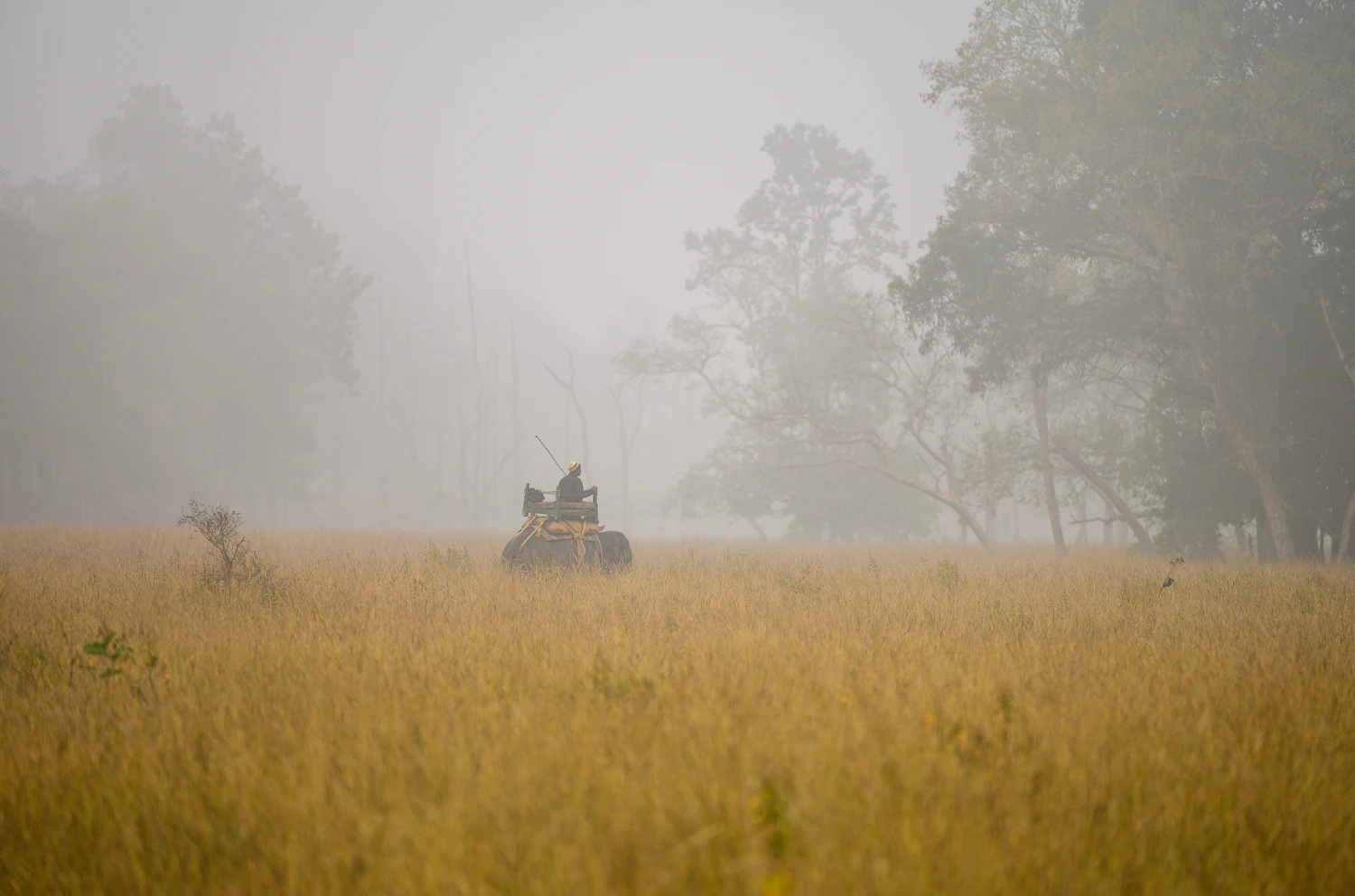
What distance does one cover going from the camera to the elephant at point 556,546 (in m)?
10.5

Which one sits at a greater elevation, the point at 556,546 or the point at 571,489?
the point at 571,489

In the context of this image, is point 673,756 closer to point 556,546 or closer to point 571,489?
point 556,546

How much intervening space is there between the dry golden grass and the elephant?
156 inches

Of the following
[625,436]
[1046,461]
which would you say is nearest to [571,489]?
[1046,461]

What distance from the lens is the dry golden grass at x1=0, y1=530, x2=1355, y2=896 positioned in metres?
2.27

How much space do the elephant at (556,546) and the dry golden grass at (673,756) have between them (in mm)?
3961

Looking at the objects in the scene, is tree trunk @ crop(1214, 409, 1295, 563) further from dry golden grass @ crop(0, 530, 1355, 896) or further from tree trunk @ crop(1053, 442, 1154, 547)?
dry golden grass @ crop(0, 530, 1355, 896)

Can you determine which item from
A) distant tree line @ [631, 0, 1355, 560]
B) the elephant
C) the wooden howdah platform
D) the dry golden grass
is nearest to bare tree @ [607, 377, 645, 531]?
distant tree line @ [631, 0, 1355, 560]

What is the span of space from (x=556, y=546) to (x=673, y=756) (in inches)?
307

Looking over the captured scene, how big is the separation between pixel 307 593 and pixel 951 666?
264 inches

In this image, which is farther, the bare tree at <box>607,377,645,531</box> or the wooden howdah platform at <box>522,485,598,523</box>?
the bare tree at <box>607,377,645,531</box>

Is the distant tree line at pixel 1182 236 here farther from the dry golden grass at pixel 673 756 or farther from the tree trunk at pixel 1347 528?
the dry golden grass at pixel 673 756

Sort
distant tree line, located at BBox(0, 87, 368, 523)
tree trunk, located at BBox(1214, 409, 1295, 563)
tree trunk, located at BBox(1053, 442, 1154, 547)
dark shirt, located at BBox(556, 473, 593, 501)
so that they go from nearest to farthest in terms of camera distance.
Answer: dark shirt, located at BBox(556, 473, 593, 501) → tree trunk, located at BBox(1214, 409, 1295, 563) → tree trunk, located at BBox(1053, 442, 1154, 547) → distant tree line, located at BBox(0, 87, 368, 523)

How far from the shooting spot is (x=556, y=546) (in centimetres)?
1059
